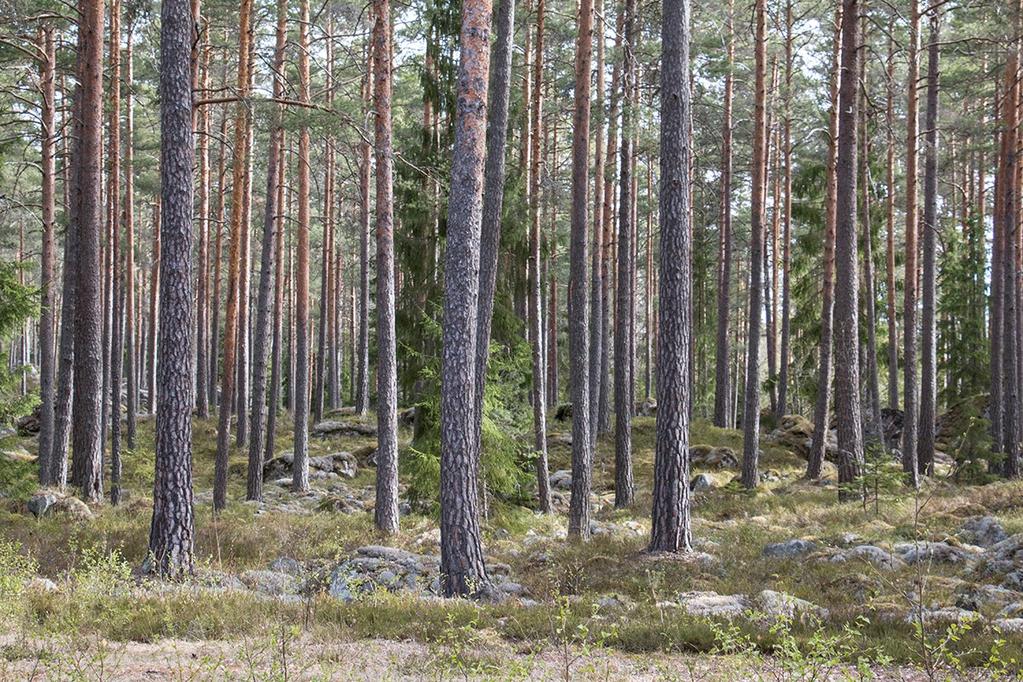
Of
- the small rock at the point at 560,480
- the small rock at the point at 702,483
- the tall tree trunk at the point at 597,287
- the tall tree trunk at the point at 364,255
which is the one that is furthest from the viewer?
the small rock at the point at 560,480

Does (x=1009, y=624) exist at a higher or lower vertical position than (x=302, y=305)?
lower

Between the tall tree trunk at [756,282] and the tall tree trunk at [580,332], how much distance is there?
572 centimetres

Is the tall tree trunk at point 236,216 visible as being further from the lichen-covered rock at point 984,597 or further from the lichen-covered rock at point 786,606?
the lichen-covered rock at point 984,597

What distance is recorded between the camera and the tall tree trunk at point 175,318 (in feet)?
29.1

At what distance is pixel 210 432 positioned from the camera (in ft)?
87.8

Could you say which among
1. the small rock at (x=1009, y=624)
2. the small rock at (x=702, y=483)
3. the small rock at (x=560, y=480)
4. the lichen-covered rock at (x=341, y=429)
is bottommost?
the small rock at (x=560, y=480)

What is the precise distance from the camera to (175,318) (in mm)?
9031

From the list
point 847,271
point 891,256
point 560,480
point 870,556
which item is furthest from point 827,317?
point 870,556

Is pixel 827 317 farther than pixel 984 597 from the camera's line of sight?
Yes

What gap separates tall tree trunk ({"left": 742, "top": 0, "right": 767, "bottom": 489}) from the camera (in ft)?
59.0

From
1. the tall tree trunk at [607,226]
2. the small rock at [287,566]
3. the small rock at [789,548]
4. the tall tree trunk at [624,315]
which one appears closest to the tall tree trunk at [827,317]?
the tall tree trunk at [624,315]

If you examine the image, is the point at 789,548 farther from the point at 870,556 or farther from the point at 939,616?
the point at 939,616

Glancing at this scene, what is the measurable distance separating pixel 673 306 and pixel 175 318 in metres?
5.86

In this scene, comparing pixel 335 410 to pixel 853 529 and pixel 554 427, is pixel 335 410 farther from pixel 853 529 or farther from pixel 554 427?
pixel 853 529
